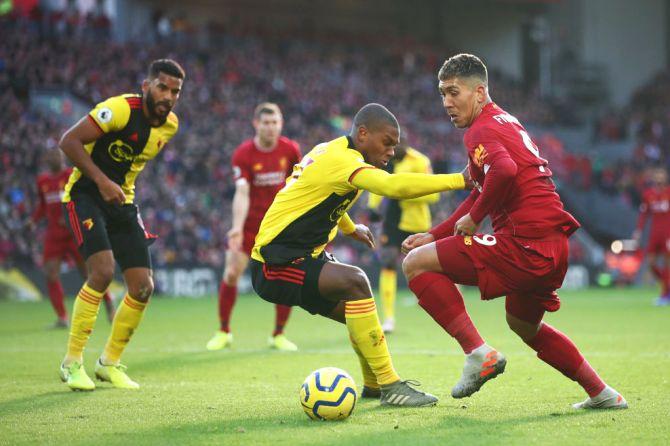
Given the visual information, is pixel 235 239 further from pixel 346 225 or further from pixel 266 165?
pixel 346 225

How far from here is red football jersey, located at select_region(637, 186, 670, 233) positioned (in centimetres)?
1830

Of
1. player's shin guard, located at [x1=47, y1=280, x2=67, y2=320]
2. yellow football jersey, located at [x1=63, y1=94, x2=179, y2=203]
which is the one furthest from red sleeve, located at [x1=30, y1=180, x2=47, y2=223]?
yellow football jersey, located at [x1=63, y1=94, x2=179, y2=203]

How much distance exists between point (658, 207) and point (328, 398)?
1427 cm

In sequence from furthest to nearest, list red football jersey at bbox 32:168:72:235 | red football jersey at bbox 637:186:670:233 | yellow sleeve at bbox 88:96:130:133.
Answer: red football jersey at bbox 637:186:670:233 → red football jersey at bbox 32:168:72:235 → yellow sleeve at bbox 88:96:130:133

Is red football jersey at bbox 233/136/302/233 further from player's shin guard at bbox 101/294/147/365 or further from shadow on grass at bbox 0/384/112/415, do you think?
shadow on grass at bbox 0/384/112/415

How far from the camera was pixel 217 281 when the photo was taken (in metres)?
23.0

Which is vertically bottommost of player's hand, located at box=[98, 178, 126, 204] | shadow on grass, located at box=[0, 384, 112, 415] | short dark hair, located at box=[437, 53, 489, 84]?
shadow on grass, located at box=[0, 384, 112, 415]

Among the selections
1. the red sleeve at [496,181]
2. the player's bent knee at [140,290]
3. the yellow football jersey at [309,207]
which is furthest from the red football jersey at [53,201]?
the red sleeve at [496,181]

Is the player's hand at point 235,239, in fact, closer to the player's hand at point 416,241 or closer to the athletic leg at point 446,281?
the player's hand at point 416,241

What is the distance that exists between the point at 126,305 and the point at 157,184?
718 inches

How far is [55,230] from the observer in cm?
1392

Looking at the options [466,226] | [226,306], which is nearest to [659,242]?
[226,306]

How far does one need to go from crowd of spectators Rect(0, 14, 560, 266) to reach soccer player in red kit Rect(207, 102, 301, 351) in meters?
9.07

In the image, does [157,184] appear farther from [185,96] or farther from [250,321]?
[250,321]
